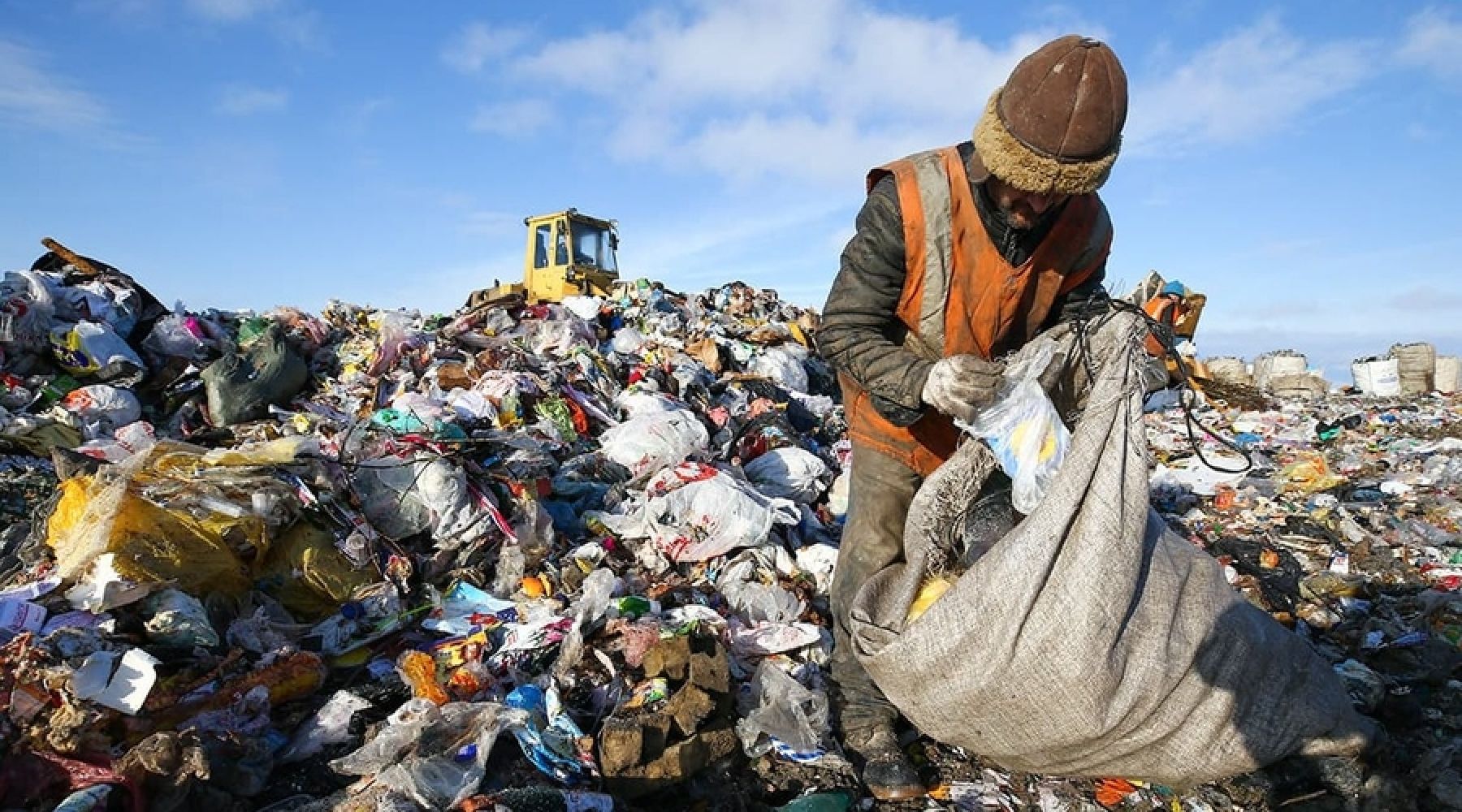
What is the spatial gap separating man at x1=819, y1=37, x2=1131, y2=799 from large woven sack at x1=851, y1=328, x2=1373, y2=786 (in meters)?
0.22

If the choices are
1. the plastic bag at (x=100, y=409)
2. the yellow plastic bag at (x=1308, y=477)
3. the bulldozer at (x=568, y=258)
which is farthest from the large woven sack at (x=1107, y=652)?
the bulldozer at (x=568, y=258)

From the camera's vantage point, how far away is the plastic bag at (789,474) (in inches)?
184

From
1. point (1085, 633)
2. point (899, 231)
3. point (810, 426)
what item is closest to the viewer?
point (1085, 633)

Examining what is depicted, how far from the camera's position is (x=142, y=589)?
254 centimetres

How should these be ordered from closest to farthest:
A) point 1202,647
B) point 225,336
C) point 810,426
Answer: point 1202,647 → point 810,426 → point 225,336

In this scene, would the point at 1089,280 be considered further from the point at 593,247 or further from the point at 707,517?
the point at 593,247

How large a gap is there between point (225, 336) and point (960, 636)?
23.6 feet

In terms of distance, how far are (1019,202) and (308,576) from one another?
2788 mm

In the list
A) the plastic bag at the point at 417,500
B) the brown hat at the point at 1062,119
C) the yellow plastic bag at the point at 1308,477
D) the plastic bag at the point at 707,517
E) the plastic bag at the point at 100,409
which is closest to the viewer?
the brown hat at the point at 1062,119

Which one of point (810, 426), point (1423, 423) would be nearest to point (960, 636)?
point (810, 426)

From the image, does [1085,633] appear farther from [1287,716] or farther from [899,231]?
[899,231]

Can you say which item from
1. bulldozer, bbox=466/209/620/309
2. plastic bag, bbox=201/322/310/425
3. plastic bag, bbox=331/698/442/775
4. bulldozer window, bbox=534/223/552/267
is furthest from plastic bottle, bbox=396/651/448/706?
bulldozer window, bbox=534/223/552/267

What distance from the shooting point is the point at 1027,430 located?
1845 mm

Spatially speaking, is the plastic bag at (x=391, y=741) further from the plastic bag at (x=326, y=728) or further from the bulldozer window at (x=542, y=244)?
the bulldozer window at (x=542, y=244)
